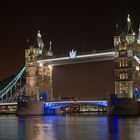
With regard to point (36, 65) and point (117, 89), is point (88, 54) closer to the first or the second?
point (117, 89)

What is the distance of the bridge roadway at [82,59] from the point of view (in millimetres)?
91206

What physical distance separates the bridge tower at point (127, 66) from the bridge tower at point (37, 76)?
58.3 ft

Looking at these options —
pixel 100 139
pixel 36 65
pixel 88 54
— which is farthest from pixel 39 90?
pixel 100 139

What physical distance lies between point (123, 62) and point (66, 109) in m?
40.8

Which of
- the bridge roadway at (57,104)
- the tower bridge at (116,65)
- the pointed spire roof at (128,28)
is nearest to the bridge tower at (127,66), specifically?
the tower bridge at (116,65)

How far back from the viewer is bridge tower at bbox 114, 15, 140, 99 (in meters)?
87.7

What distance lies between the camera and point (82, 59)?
312ft

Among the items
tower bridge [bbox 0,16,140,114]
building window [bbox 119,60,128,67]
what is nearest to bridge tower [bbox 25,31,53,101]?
tower bridge [bbox 0,16,140,114]

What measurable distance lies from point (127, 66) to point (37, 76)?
72.6ft

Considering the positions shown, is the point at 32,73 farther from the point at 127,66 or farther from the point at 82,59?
the point at 127,66

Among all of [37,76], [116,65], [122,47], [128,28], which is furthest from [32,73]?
[128,28]

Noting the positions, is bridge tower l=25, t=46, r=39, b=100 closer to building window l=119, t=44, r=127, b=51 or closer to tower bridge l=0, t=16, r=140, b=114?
tower bridge l=0, t=16, r=140, b=114

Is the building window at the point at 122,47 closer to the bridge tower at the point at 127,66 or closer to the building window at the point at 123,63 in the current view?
the bridge tower at the point at 127,66

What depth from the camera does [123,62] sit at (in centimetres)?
8962
